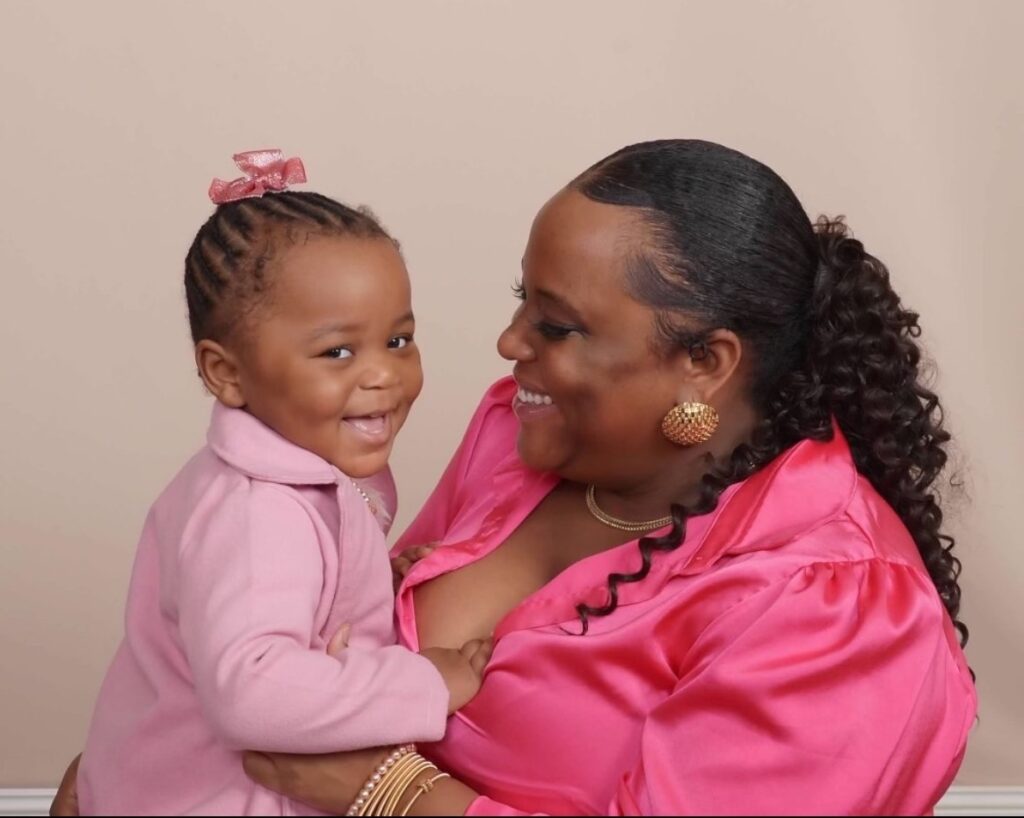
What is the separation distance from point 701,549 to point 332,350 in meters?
0.64

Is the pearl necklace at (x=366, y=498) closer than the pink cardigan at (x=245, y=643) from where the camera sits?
No

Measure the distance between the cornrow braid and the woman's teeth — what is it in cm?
38

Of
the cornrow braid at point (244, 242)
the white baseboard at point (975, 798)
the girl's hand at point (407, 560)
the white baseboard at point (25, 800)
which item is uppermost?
the cornrow braid at point (244, 242)

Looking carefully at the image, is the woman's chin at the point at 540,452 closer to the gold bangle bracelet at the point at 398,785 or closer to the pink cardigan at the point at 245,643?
the pink cardigan at the point at 245,643

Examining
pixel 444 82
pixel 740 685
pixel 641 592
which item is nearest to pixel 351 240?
pixel 641 592

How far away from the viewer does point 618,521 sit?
9.61ft

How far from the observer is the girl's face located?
2.54 meters

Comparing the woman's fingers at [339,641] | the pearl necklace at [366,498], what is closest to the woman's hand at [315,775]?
the woman's fingers at [339,641]

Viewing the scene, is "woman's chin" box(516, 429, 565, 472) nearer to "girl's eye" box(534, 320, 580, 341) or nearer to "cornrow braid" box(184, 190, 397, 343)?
"girl's eye" box(534, 320, 580, 341)

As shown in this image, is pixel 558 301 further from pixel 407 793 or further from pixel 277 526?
pixel 407 793

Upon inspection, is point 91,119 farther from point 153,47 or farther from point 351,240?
point 351,240

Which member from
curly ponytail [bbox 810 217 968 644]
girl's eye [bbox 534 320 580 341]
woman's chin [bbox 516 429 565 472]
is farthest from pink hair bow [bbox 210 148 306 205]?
curly ponytail [bbox 810 217 968 644]

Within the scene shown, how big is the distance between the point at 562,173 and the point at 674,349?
5.91 ft

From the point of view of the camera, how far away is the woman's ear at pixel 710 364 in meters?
2.71
